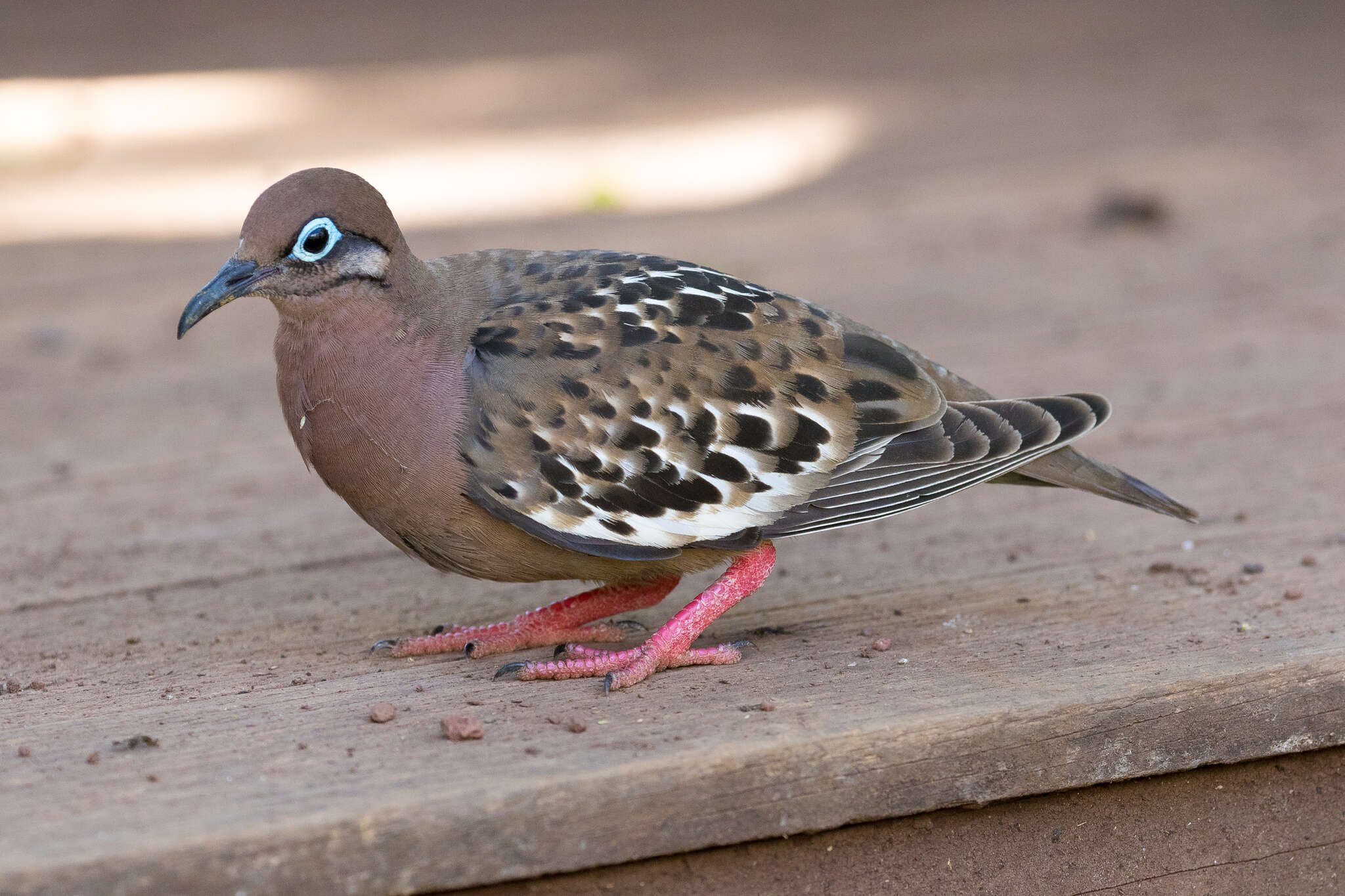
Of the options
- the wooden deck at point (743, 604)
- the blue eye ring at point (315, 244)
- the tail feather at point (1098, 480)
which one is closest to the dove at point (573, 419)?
the blue eye ring at point (315, 244)

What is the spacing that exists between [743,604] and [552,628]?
619 millimetres

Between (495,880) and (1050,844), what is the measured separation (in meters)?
1.32

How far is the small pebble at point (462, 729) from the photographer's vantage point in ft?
9.61

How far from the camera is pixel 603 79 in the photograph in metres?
12.4

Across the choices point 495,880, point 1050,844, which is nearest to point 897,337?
point 1050,844

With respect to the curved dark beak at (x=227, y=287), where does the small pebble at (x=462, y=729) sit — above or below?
below

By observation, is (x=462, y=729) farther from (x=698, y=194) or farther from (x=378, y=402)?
(x=698, y=194)

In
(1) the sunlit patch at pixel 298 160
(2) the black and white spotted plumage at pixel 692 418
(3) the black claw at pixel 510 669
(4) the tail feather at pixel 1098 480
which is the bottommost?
(3) the black claw at pixel 510 669

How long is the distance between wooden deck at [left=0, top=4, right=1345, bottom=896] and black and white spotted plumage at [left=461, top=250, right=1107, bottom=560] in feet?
1.24

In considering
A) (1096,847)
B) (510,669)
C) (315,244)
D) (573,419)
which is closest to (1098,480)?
(1096,847)

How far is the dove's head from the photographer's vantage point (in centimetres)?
338

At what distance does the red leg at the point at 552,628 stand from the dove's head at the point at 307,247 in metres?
0.93

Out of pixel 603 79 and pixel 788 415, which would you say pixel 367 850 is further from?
pixel 603 79

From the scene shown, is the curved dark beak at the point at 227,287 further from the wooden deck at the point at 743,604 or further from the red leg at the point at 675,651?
the red leg at the point at 675,651
